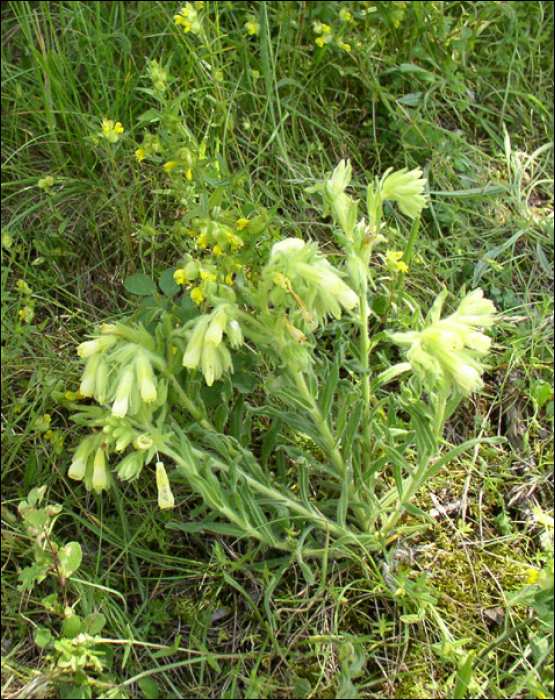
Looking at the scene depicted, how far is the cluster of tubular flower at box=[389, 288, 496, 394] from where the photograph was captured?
1644 mm

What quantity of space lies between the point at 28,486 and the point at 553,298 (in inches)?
88.8

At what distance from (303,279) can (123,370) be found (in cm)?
51

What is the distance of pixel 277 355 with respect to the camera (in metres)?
1.97

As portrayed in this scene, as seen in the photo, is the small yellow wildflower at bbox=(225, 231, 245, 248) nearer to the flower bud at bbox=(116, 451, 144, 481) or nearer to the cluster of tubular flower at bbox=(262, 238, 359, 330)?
the cluster of tubular flower at bbox=(262, 238, 359, 330)

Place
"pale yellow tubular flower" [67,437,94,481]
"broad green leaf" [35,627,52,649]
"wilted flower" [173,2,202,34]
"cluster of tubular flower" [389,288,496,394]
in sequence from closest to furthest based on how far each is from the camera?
"cluster of tubular flower" [389,288,496,394] → "pale yellow tubular flower" [67,437,94,481] → "broad green leaf" [35,627,52,649] → "wilted flower" [173,2,202,34]

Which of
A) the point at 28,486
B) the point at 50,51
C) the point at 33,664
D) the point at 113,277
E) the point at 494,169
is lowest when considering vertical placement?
the point at 33,664

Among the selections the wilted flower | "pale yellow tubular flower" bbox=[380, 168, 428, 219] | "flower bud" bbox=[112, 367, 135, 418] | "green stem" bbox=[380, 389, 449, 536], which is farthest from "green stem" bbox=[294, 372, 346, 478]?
the wilted flower

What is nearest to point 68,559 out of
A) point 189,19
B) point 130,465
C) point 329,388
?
point 130,465

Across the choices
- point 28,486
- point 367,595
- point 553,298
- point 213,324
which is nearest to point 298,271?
point 213,324

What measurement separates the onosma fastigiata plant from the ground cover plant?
0.4 inches

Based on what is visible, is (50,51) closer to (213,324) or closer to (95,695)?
(213,324)

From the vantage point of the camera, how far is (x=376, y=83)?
10.2ft

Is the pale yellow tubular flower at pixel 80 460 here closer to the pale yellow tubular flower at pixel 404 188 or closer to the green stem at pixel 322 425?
the green stem at pixel 322 425

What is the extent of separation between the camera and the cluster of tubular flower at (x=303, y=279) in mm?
1645
